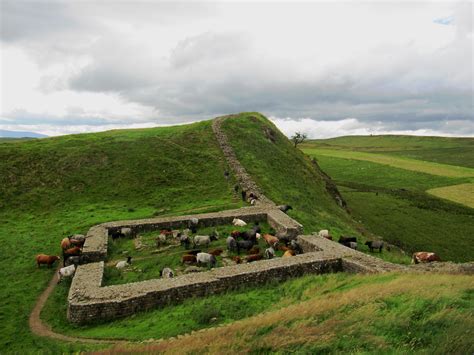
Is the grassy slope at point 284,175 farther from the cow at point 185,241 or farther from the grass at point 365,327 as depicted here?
the grass at point 365,327

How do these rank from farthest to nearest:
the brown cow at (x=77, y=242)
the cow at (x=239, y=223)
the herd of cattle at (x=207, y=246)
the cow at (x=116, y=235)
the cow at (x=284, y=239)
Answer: the cow at (x=239, y=223)
the cow at (x=116, y=235)
the cow at (x=284, y=239)
the brown cow at (x=77, y=242)
the herd of cattle at (x=207, y=246)

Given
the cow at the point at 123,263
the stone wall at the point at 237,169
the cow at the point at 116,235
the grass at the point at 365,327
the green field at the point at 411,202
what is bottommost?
the green field at the point at 411,202

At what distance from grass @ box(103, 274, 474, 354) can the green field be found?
92.5ft

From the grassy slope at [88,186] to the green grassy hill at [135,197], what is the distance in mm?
122

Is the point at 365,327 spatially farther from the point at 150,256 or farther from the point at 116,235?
the point at 116,235

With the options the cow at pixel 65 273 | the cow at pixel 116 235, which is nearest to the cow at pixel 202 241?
the cow at pixel 116 235

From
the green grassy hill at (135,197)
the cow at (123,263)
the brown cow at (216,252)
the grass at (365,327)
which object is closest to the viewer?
the grass at (365,327)

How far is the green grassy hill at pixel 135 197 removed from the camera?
49.7 ft

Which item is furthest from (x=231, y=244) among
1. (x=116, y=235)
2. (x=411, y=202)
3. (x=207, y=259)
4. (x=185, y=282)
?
(x=411, y=202)

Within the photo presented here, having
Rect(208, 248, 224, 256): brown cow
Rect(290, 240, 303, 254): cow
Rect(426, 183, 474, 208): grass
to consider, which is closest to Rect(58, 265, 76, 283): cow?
Rect(208, 248, 224, 256): brown cow

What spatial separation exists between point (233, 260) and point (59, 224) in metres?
19.7

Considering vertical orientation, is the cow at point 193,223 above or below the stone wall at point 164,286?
above

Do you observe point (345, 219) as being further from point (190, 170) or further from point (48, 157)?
point (48, 157)

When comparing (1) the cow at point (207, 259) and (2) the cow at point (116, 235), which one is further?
(2) the cow at point (116, 235)
